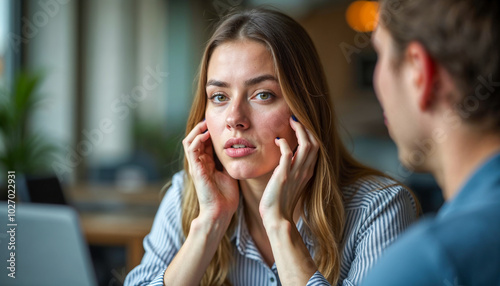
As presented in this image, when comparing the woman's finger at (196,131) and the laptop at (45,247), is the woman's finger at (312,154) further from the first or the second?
the laptop at (45,247)

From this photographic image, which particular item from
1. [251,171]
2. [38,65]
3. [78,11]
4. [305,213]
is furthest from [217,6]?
[78,11]

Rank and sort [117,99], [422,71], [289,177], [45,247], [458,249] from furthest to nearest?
[117,99], [289,177], [45,247], [422,71], [458,249]

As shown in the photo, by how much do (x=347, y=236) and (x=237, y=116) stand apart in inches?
19.2

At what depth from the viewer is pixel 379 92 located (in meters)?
0.97

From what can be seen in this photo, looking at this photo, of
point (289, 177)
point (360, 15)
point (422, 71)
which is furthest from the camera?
point (360, 15)

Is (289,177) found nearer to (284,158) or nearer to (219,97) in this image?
(284,158)

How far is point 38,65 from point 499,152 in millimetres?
5409

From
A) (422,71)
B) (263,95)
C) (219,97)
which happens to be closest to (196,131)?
(219,97)

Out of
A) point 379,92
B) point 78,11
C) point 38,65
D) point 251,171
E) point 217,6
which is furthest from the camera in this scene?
point 78,11

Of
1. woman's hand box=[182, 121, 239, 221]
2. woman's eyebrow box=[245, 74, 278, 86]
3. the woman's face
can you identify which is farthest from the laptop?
woman's eyebrow box=[245, 74, 278, 86]

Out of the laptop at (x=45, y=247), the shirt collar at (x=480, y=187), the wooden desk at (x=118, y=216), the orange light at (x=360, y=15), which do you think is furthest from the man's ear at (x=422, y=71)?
the orange light at (x=360, y=15)

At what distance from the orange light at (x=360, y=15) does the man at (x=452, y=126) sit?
17.6 ft

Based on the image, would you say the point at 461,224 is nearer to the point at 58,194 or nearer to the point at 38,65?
the point at 58,194

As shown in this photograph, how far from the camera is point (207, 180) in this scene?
156cm
